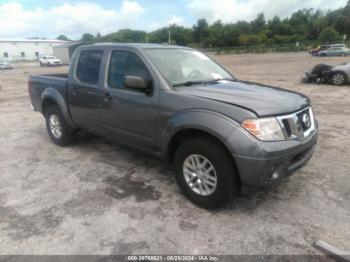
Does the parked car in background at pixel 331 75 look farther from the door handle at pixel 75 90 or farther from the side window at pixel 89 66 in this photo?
the door handle at pixel 75 90

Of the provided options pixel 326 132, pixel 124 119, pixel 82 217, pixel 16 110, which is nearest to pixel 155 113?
pixel 124 119

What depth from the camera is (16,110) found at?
30.1 ft

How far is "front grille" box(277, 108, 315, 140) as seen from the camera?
283cm

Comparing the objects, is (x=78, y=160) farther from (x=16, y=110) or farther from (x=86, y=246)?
(x=16, y=110)

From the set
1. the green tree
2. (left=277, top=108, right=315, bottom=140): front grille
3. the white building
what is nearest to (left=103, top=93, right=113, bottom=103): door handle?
(left=277, top=108, right=315, bottom=140): front grille

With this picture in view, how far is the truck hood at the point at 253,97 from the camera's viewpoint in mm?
2838

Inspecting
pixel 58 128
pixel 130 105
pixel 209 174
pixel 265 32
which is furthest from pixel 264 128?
pixel 265 32

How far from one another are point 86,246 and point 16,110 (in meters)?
7.98

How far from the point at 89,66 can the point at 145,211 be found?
2.49 meters

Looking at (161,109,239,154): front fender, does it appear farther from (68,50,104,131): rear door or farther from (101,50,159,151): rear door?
(68,50,104,131): rear door

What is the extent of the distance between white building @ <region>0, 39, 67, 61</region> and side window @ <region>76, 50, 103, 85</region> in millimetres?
86864

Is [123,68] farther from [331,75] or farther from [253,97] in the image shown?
[331,75]

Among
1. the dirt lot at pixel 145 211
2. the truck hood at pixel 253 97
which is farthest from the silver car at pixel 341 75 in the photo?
the truck hood at pixel 253 97

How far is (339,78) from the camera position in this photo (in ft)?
39.4
